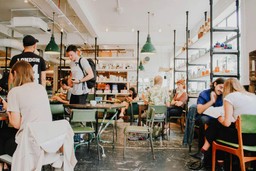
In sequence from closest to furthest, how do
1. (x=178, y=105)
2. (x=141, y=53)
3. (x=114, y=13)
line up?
(x=178, y=105) → (x=114, y=13) → (x=141, y=53)

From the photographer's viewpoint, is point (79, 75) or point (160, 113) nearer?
point (79, 75)

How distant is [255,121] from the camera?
265 centimetres

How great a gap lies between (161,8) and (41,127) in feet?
21.6

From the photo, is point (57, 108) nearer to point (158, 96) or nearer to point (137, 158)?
point (137, 158)

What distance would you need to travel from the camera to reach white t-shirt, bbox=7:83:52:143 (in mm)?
2229

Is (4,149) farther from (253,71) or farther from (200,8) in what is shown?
(200,8)

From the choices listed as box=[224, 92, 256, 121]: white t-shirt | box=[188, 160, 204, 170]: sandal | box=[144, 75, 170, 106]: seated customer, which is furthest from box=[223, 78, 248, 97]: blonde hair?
box=[144, 75, 170, 106]: seated customer

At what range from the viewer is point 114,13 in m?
8.31

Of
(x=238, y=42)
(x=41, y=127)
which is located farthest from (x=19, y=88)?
(x=238, y=42)

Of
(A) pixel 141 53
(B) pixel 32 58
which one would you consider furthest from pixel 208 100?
(A) pixel 141 53

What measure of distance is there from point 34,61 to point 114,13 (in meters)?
5.20

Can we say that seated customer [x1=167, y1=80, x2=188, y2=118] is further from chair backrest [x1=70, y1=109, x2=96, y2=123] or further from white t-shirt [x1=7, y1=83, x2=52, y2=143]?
white t-shirt [x1=7, y1=83, x2=52, y2=143]

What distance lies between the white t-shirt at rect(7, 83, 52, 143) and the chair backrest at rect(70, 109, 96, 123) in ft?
3.85

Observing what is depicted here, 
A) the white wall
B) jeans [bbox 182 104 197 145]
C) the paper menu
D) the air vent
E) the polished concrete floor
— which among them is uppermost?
the air vent
